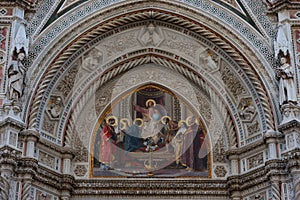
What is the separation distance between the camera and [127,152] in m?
17.8

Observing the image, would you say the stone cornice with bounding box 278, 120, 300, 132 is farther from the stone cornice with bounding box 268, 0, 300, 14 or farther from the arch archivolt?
the stone cornice with bounding box 268, 0, 300, 14

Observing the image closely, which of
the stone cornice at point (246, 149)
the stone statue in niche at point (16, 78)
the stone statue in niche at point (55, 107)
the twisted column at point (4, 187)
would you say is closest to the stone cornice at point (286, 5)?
the stone cornice at point (246, 149)

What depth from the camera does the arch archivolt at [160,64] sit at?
17.5 m

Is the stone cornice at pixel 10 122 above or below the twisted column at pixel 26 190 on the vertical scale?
above

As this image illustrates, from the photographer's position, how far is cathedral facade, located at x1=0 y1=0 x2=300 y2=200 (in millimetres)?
16578

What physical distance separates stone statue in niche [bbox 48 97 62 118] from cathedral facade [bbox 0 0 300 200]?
4 cm

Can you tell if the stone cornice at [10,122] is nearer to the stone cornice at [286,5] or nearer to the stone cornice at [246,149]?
the stone cornice at [246,149]

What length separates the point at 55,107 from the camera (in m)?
17.6

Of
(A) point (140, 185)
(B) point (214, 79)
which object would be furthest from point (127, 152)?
(B) point (214, 79)

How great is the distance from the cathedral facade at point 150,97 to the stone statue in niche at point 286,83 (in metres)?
0.03

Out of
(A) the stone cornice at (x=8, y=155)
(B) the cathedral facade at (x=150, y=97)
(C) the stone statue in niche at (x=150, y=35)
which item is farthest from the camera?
(C) the stone statue in niche at (x=150, y=35)

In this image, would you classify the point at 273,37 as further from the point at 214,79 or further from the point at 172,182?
the point at 172,182

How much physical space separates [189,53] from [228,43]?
1125mm

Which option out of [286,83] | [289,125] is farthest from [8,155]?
[286,83]
